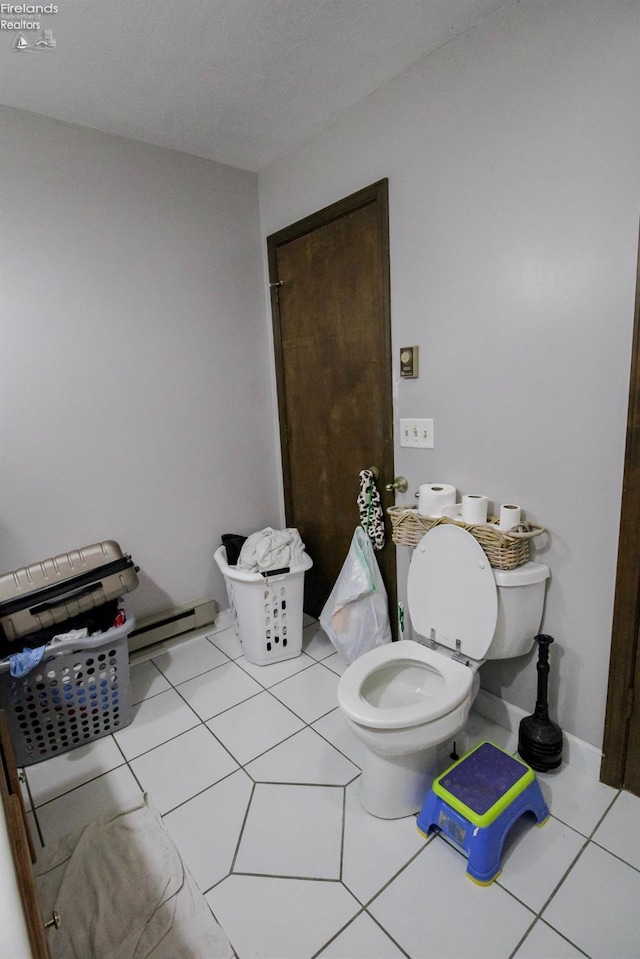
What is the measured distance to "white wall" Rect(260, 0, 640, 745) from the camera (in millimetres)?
1258

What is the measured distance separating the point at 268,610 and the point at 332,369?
118 cm

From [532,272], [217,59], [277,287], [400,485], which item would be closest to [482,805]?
[400,485]

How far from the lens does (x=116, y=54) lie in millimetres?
1515

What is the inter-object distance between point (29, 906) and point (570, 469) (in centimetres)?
157

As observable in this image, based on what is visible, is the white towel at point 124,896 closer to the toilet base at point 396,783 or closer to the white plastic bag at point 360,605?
the toilet base at point 396,783

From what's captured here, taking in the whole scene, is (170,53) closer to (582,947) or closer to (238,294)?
(238,294)

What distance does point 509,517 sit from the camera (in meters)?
1.49

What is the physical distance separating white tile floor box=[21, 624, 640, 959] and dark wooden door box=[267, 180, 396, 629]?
0.82 meters

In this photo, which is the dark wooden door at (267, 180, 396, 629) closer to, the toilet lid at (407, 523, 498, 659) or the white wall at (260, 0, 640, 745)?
the white wall at (260, 0, 640, 745)

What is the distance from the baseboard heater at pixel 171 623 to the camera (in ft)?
7.45

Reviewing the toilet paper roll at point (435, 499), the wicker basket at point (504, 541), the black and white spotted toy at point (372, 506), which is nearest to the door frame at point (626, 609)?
the wicker basket at point (504, 541)

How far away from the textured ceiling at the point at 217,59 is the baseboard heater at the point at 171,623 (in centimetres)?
222

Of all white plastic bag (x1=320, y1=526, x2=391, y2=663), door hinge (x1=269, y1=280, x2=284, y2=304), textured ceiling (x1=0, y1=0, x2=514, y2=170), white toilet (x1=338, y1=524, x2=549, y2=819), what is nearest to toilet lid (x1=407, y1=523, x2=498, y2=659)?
white toilet (x1=338, y1=524, x2=549, y2=819)

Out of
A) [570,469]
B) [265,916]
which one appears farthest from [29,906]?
[570,469]
